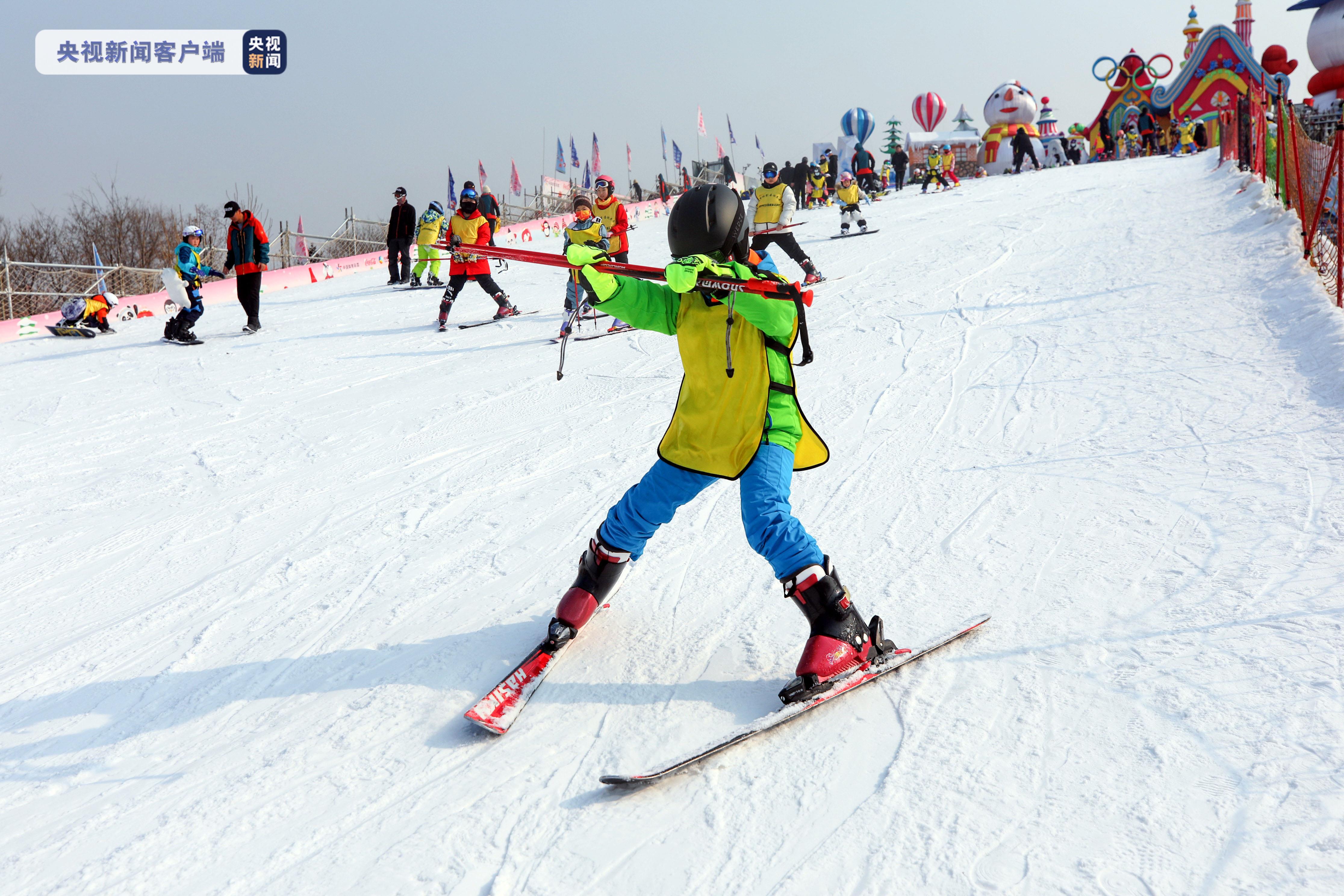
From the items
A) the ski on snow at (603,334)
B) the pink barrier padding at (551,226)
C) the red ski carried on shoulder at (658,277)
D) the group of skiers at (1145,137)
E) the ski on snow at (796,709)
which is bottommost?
the ski on snow at (796,709)

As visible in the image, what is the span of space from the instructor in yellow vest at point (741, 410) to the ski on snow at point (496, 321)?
7.78m

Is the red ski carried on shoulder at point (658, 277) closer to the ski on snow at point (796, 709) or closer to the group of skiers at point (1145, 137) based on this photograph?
the ski on snow at point (796, 709)

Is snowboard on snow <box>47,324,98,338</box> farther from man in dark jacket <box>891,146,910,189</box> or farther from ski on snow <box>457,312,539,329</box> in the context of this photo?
man in dark jacket <box>891,146,910,189</box>

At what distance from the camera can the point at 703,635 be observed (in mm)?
3166

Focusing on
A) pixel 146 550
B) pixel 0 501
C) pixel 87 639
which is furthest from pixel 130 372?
pixel 87 639

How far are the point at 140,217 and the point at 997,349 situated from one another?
34.6m

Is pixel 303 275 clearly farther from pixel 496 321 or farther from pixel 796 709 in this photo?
pixel 796 709

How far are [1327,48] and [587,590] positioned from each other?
115 feet

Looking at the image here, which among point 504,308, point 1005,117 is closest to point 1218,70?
point 1005,117

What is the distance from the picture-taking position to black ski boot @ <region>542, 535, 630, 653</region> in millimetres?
2957

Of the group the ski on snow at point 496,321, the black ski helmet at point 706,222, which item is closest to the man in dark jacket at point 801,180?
the ski on snow at point 496,321

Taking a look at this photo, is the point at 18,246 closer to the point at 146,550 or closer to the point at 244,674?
the point at 146,550

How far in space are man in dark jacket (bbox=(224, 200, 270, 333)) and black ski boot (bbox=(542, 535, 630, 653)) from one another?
862 centimetres

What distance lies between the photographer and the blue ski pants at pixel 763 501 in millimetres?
2625
